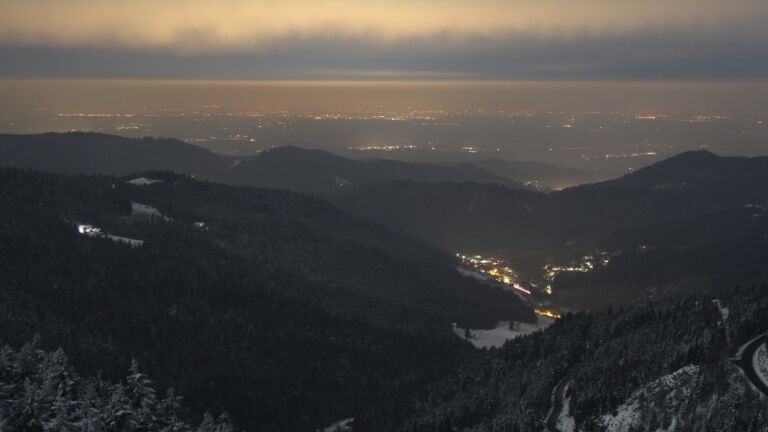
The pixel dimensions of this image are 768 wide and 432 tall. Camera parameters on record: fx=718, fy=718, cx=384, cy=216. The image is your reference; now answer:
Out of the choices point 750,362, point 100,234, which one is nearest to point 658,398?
point 750,362

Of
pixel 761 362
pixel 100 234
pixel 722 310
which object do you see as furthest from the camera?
pixel 100 234

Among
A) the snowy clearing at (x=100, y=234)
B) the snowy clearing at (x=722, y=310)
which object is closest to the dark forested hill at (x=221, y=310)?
the snowy clearing at (x=100, y=234)

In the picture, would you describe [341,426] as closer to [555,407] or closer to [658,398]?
[555,407]

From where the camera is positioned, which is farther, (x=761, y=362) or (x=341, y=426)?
(x=341, y=426)

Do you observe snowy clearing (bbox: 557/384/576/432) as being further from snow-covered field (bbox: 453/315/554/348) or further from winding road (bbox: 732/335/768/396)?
snow-covered field (bbox: 453/315/554/348)

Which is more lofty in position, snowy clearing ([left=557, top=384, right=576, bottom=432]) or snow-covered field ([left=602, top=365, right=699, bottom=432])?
snow-covered field ([left=602, top=365, right=699, bottom=432])

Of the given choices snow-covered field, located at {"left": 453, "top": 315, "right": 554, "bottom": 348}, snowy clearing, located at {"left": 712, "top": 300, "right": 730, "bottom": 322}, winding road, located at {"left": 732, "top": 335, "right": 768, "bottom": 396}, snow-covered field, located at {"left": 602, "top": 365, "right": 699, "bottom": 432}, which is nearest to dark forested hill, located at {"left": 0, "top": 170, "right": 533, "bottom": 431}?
snow-covered field, located at {"left": 453, "top": 315, "right": 554, "bottom": 348}
